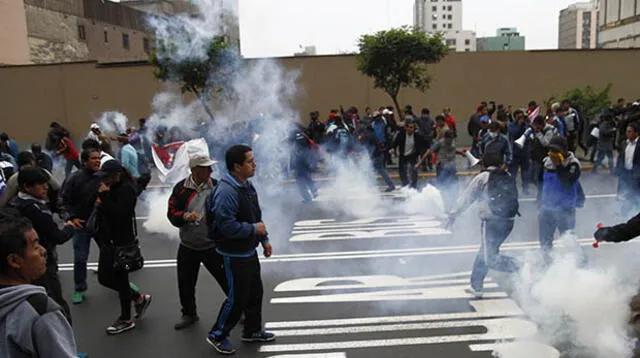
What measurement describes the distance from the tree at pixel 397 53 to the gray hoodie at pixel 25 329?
1547cm

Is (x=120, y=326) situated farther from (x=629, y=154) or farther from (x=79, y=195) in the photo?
(x=629, y=154)

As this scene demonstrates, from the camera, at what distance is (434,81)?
72.4 ft

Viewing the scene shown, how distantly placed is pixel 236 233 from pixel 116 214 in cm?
143

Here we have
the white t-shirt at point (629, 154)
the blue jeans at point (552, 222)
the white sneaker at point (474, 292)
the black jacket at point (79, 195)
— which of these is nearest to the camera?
the black jacket at point (79, 195)

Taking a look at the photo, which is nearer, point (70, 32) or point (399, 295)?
point (399, 295)

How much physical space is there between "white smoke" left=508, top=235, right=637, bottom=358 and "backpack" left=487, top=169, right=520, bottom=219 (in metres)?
0.64

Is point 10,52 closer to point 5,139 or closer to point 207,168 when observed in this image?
point 5,139

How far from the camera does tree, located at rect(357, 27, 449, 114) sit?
1659 cm

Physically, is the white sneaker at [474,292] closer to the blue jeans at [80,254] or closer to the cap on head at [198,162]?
the cap on head at [198,162]

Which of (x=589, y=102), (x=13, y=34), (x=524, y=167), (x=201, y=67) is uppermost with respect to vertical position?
(x=13, y=34)

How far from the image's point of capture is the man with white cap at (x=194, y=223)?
494 centimetres

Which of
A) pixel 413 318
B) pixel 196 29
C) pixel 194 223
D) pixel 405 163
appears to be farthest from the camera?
pixel 196 29

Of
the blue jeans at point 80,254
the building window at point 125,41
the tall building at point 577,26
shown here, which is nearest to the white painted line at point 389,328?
the blue jeans at point 80,254

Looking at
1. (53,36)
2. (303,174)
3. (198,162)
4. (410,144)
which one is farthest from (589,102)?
(53,36)
